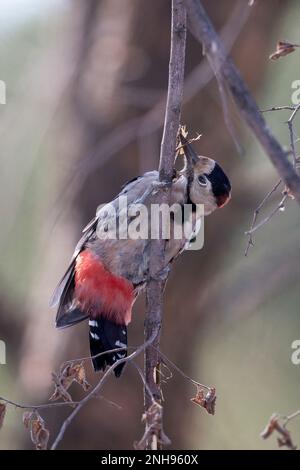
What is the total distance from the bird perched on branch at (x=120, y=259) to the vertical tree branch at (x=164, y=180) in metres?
0.29

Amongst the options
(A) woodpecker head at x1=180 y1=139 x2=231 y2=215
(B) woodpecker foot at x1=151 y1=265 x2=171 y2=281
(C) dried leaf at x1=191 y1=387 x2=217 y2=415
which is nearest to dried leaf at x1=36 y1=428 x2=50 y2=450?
(C) dried leaf at x1=191 y1=387 x2=217 y2=415

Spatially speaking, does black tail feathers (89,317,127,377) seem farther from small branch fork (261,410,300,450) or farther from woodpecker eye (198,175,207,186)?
small branch fork (261,410,300,450)

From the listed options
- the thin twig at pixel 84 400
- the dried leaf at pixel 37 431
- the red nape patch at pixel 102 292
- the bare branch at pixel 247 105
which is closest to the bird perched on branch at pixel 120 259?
the red nape patch at pixel 102 292

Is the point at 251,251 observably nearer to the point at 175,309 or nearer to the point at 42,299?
the point at 175,309

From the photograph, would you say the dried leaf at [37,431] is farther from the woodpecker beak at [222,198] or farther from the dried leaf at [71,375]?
the woodpecker beak at [222,198]

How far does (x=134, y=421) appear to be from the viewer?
4.88 meters

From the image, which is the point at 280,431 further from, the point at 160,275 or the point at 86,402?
the point at 160,275

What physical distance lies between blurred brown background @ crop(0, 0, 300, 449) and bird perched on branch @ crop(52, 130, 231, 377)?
120 cm

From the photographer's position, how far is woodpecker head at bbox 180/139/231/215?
2.99 meters

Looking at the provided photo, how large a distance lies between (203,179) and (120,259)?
0.47 meters

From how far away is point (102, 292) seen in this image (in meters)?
3.05
